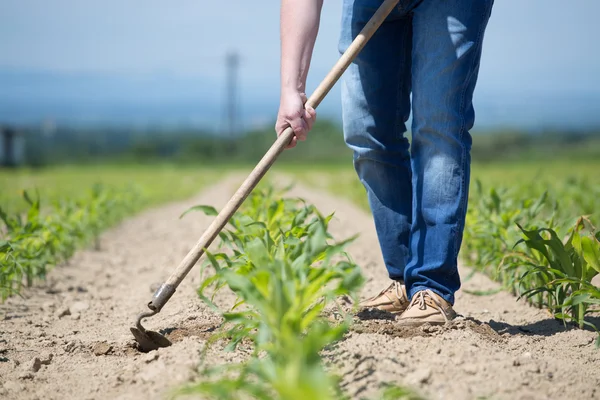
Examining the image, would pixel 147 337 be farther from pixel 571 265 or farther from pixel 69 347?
pixel 571 265

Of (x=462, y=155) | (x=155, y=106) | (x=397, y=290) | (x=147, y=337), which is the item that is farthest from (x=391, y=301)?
(x=155, y=106)

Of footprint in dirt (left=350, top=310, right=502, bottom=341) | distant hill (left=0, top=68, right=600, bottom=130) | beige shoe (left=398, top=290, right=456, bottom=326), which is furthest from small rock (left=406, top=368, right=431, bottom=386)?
distant hill (left=0, top=68, right=600, bottom=130)

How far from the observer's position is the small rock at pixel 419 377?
1.80 meters

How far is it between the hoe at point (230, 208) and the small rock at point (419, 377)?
0.84 m

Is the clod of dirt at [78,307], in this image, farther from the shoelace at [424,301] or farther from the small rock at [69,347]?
the shoelace at [424,301]

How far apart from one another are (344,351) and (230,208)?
2.12 feet

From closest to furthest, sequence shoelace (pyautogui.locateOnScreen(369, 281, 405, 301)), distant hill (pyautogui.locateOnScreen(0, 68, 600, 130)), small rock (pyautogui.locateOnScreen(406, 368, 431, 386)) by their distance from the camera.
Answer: small rock (pyautogui.locateOnScreen(406, 368, 431, 386)), shoelace (pyautogui.locateOnScreen(369, 281, 405, 301)), distant hill (pyautogui.locateOnScreen(0, 68, 600, 130))

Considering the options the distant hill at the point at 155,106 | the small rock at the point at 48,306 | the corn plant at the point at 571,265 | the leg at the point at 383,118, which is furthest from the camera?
the distant hill at the point at 155,106

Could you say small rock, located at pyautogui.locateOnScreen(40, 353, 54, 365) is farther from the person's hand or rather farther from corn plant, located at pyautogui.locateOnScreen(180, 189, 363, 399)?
the person's hand

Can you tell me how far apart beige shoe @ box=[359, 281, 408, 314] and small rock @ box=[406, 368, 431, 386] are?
86 cm

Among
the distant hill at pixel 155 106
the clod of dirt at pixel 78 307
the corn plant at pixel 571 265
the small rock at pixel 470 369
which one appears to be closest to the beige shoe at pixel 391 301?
the corn plant at pixel 571 265

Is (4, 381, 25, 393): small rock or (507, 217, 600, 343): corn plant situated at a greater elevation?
(507, 217, 600, 343): corn plant

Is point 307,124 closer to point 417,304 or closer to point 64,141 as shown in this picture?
point 417,304

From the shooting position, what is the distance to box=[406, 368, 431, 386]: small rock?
180 centimetres
